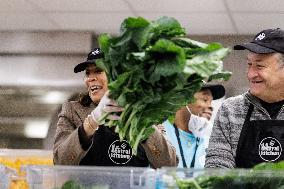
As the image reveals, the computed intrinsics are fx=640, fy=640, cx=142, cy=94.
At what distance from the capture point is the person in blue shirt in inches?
165

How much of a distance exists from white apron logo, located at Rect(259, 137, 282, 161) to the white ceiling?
2.49 meters

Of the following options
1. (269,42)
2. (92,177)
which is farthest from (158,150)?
(92,177)

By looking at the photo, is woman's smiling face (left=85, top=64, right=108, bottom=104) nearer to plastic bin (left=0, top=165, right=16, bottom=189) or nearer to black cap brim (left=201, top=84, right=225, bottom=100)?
plastic bin (left=0, top=165, right=16, bottom=189)

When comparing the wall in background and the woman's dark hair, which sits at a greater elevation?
the wall in background

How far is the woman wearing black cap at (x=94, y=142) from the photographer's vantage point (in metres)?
2.40

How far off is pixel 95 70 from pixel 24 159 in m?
0.98

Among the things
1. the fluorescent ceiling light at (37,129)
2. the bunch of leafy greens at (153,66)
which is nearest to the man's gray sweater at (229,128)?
the bunch of leafy greens at (153,66)

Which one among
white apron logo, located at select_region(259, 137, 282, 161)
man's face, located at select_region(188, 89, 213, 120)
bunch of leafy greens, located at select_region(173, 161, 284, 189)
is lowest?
bunch of leafy greens, located at select_region(173, 161, 284, 189)

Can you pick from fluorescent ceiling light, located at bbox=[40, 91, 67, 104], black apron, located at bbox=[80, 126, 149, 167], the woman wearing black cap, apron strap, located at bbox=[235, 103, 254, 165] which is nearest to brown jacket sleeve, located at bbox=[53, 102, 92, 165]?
the woman wearing black cap

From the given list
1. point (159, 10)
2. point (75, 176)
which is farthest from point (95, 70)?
point (159, 10)

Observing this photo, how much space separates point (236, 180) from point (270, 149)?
1066 mm

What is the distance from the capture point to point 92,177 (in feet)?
5.45

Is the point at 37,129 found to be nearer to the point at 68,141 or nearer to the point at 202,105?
the point at 202,105

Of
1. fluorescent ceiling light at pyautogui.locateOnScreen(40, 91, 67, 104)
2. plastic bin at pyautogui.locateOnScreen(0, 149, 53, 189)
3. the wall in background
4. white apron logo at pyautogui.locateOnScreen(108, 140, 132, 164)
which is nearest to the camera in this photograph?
white apron logo at pyautogui.locateOnScreen(108, 140, 132, 164)
